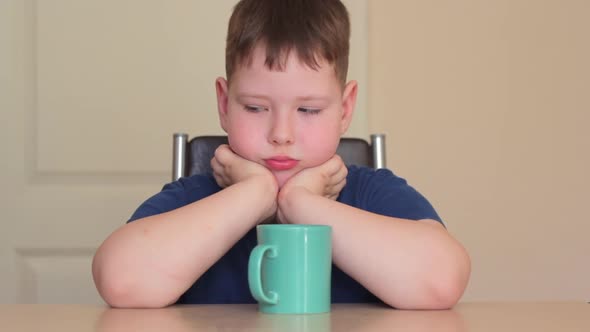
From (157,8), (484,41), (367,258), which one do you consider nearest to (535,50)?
(484,41)

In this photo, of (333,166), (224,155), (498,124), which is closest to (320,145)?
(333,166)

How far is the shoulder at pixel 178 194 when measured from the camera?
1304 millimetres

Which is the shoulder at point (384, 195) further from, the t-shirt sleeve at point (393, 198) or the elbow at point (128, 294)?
the elbow at point (128, 294)

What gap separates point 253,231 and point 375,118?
1221mm

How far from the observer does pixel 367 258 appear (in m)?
1.06

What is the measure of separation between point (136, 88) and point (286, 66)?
125 centimetres

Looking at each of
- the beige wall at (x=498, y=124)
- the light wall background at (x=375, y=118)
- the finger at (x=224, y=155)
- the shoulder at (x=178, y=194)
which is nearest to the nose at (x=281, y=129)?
the finger at (x=224, y=155)

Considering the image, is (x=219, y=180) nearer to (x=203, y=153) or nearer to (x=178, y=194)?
(x=178, y=194)

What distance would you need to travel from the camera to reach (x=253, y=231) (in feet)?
4.53

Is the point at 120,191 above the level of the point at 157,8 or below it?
below

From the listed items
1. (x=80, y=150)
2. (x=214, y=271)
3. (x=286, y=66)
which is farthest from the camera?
(x=80, y=150)

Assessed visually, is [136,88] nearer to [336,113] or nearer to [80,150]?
[80,150]

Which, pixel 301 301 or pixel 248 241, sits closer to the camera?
pixel 301 301

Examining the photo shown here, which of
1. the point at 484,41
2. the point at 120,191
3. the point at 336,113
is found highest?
the point at 484,41
